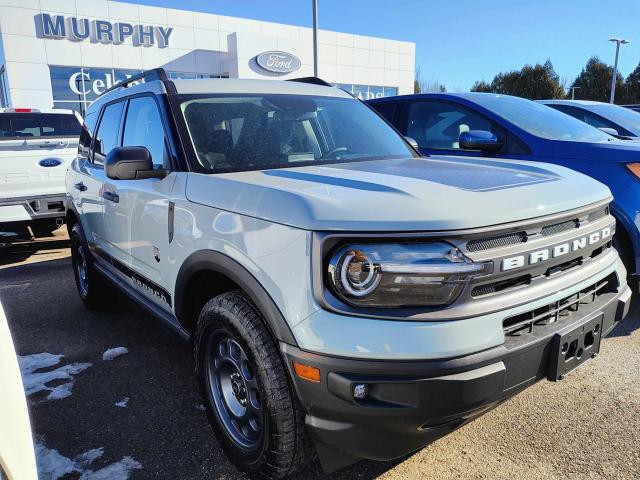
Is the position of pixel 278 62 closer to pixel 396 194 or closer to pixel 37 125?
pixel 37 125

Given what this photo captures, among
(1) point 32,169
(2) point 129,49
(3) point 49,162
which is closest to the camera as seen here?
(1) point 32,169

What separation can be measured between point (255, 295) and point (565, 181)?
1540 millimetres

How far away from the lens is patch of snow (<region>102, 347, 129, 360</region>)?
368cm

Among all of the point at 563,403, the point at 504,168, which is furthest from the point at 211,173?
the point at 563,403

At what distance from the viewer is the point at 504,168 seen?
272cm

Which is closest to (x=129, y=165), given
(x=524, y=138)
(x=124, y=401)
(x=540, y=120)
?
(x=124, y=401)

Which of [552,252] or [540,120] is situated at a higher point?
[540,120]

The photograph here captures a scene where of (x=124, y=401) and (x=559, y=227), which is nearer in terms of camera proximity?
(x=559, y=227)

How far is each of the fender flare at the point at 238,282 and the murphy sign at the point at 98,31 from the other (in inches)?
878

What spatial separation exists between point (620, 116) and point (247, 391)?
620 centimetres

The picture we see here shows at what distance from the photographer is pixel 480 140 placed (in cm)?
428

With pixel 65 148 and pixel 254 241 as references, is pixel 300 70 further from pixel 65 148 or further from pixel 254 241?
pixel 254 241

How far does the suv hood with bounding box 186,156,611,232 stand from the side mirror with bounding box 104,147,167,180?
0.35 m

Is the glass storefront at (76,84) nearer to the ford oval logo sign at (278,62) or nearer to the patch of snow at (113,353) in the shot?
the ford oval logo sign at (278,62)
